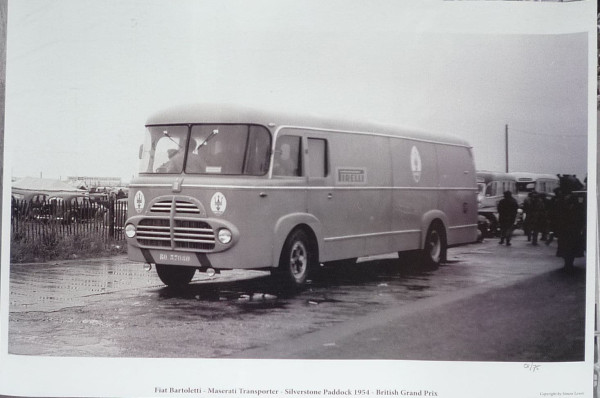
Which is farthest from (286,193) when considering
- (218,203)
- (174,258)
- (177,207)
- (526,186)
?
(526,186)

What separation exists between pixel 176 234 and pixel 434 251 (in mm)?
1439

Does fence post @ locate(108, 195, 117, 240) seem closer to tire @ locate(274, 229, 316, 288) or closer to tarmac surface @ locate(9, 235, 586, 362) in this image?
tarmac surface @ locate(9, 235, 586, 362)

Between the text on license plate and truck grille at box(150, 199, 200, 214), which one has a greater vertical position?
truck grille at box(150, 199, 200, 214)

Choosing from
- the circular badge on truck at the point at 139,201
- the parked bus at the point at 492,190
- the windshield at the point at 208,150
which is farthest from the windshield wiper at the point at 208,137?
the parked bus at the point at 492,190

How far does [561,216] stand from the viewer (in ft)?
11.0

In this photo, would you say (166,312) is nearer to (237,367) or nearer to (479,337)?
(237,367)

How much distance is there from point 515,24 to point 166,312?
2.47 m

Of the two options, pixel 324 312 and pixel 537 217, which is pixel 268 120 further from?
pixel 537 217

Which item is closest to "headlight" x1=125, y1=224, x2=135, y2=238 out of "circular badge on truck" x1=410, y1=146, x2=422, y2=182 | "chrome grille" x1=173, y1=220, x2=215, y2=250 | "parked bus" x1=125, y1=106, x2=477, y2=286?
"parked bus" x1=125, y1=106, x2=477, y2=286

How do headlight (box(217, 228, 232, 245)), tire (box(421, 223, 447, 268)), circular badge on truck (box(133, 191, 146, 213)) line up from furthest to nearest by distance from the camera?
tire (box(421, 223, 447, 268)), circular badge on truck (box(133, 191, 146, 213)), headlight (box(217, 228, 232, 245))

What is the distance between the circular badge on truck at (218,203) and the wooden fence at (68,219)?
1.68 ft

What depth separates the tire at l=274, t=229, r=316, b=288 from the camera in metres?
3.32

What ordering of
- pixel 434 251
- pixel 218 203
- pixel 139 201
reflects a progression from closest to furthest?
pixel 218 203 → pixel 139 201 → pixel 434 251

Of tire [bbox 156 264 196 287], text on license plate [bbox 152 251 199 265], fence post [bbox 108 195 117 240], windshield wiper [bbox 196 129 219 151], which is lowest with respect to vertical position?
tire [bbox 156 264 196 287]
